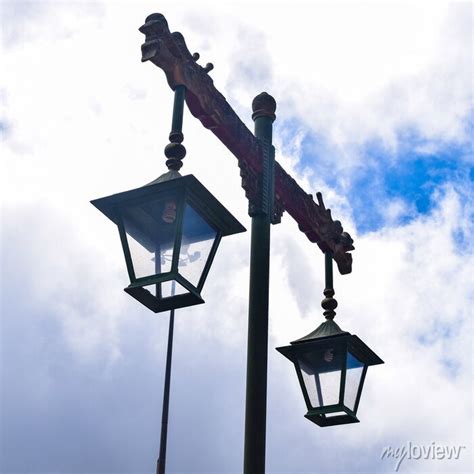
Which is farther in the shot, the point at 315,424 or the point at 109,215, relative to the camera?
the point at 315,424

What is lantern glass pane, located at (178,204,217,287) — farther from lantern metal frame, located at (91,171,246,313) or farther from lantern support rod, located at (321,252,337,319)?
lantern support rod, located at (321,252,337,319)

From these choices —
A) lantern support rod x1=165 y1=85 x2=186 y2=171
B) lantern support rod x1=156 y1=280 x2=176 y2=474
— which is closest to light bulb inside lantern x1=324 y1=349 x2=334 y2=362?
lantern support rod x1=165 y1=85 x2=186 y2=171

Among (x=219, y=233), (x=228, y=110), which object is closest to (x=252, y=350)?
(x=219, y=233)

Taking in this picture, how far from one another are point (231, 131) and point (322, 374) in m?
2.06

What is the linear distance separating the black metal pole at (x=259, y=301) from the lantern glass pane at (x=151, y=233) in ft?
4.29

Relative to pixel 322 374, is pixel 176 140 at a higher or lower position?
higher

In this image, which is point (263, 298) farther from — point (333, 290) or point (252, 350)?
point (333, 290)

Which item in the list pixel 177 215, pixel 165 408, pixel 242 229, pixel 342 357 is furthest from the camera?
pixel 165 408

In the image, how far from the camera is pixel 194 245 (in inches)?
216

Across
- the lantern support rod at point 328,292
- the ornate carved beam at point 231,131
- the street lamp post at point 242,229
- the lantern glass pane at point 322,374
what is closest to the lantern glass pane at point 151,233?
the street lamp post at point 242,229

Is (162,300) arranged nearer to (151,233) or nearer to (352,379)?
(151,233)

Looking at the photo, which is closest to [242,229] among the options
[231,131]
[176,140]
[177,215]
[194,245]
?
[194,245]

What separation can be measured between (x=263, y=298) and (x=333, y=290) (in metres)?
1.70

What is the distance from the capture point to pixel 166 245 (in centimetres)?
542
